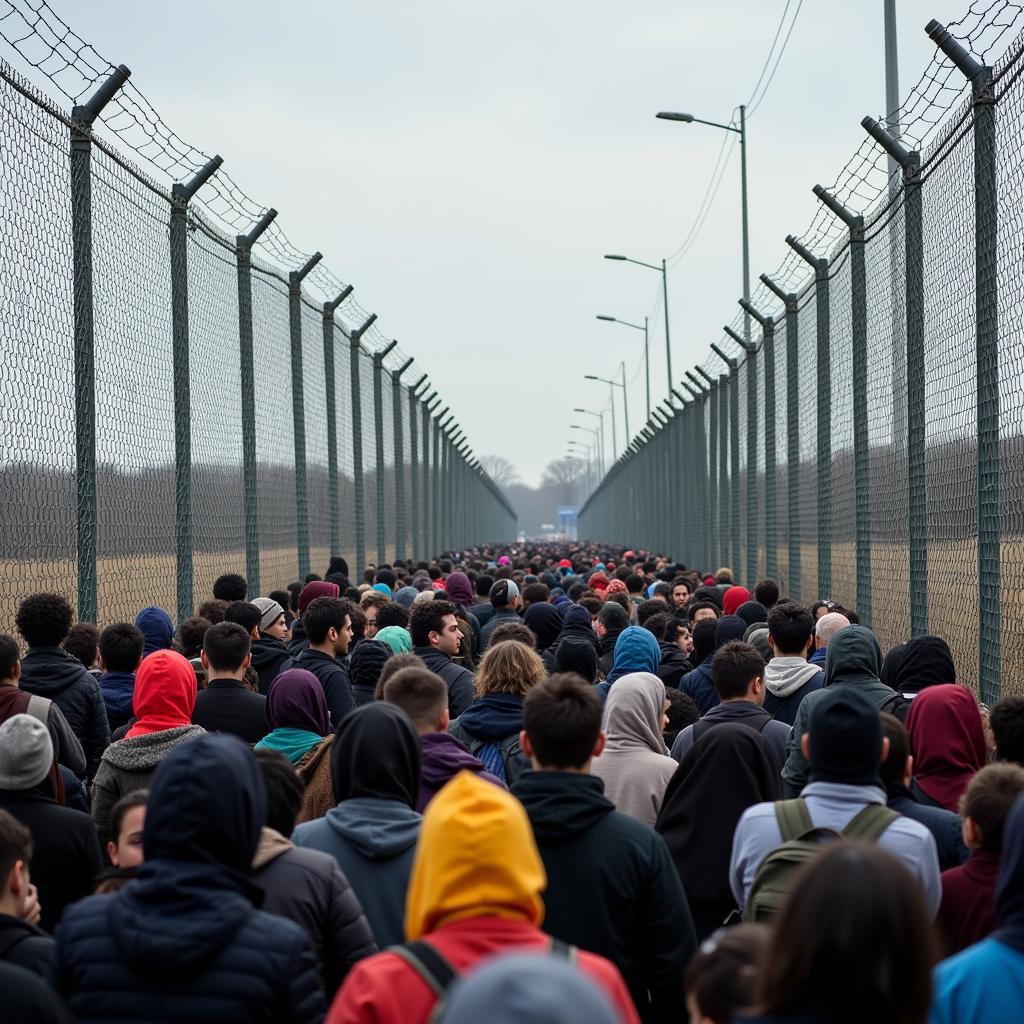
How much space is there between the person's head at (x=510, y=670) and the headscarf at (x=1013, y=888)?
128 inches

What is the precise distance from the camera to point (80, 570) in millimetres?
8406

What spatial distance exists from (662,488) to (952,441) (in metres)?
24.7

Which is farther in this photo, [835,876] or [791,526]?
[791,526]

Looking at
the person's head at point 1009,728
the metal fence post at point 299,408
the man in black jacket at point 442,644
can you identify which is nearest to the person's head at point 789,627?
the man in black jacket at point 442,644

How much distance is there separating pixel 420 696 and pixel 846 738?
130 cm

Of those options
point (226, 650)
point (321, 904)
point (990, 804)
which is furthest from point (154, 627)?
point (990, 804)

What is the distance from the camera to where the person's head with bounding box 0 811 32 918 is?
3.68 m

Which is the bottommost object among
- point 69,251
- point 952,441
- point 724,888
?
point 724,888

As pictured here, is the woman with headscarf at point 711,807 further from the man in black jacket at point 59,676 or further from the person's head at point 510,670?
the man in black jacket at point 59,676

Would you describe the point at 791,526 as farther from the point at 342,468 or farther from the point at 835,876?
the point at 835,876

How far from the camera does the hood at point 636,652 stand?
749cm

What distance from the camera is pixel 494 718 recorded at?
624 centimetres

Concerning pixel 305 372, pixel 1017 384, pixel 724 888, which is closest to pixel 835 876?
pixel 724 888

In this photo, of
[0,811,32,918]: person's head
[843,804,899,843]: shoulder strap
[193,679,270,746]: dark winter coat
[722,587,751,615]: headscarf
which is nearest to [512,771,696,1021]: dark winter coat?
[843,804,899,843]: shoulder strap
